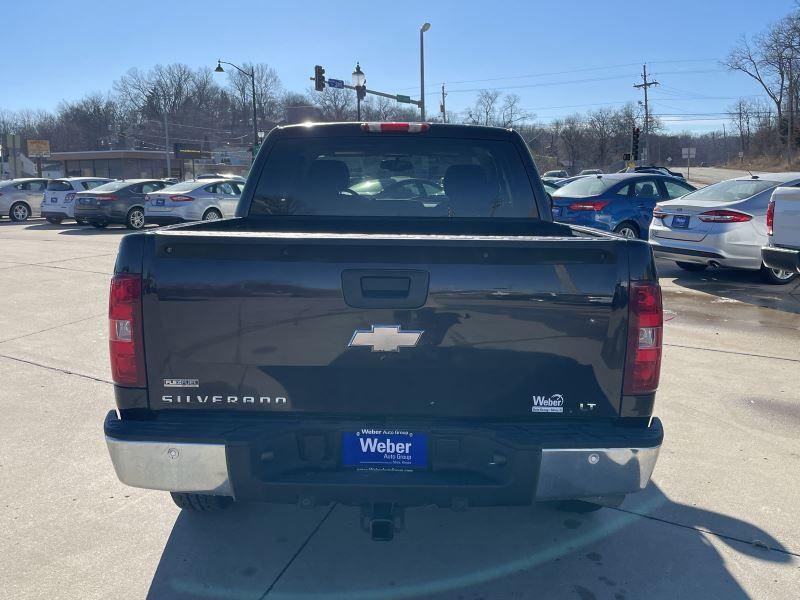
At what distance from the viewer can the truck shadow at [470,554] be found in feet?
9.85

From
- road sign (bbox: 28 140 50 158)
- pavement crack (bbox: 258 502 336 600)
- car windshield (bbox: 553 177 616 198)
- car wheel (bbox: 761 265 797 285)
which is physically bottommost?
pavement crack (bbox: 258 502 336 600)

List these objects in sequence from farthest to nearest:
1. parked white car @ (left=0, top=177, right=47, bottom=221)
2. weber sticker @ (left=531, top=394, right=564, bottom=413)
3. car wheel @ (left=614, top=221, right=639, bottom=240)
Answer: parked white car @ (left=0, top=177, right=47, bottom=221) → car wheel @ (left=614, top=221, right=639, bottom=240) → weber sticker @ (left=531, top=394, right=564, bottom=413)

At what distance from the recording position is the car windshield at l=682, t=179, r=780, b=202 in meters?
10.3

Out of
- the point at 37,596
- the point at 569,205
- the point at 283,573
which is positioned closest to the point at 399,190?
the point at 283,573

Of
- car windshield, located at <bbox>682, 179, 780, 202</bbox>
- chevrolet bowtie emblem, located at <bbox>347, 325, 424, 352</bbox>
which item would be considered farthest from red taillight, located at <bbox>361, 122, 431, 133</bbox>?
car windshield, located at <bbox>682, 179, 780, 202</bbox>

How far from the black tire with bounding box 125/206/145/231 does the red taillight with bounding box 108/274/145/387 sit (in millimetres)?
19788

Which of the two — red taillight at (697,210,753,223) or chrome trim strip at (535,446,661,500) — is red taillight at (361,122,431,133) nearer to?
chrome trim strip at (535,446,661,500)

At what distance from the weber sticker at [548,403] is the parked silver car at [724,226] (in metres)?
8.50

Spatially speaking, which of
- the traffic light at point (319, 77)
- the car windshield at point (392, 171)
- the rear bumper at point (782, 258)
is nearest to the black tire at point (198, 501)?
the car windshield at point (392, 171)

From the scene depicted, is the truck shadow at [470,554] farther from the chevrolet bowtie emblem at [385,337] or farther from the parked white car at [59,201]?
the parked white car at [59,201]

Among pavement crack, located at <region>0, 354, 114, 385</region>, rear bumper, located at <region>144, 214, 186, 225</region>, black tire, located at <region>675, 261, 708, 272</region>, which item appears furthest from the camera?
rear bumper, located at <region>144, 214, 186, 225</region>

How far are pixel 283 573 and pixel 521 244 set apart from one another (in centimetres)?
183

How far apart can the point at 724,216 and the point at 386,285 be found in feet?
29.4

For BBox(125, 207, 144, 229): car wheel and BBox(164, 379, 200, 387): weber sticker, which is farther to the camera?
BBox(125, 207, 144, 229): car wheel
